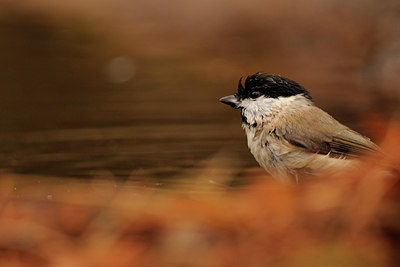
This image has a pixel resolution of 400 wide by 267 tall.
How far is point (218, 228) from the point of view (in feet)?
6.00

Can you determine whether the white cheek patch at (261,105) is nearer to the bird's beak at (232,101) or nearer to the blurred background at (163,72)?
the bird's beak at (232,101)

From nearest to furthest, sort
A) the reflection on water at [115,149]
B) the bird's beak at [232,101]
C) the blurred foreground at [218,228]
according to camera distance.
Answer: the blurred foreground at [218,228] < the bird's beak at [232,101] < the reflection on water at [115,149]

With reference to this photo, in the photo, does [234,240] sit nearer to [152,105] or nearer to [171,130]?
[171,130]

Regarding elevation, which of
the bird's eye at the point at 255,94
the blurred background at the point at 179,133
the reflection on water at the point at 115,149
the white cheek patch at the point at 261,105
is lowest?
the reflection on water at the point at 115,149

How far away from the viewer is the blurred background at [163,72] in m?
3.43

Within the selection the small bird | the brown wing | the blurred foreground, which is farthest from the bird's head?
the blurred foreground

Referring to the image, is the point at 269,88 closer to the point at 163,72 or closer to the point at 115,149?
the point at 115,149

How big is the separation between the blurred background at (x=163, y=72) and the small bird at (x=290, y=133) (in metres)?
0.38

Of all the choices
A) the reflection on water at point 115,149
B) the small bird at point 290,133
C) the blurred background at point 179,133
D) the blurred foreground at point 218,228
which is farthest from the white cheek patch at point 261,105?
the blurred foreground at point 218,228

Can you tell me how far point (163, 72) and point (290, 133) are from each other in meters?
3.32

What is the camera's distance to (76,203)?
2.06m

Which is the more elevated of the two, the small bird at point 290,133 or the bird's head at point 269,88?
the bird's head at point 269,88

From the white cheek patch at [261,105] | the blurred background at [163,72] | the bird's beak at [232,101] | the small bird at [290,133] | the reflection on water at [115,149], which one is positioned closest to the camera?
the small bird at [290,133]

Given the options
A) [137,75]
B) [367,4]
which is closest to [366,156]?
[137,75]
